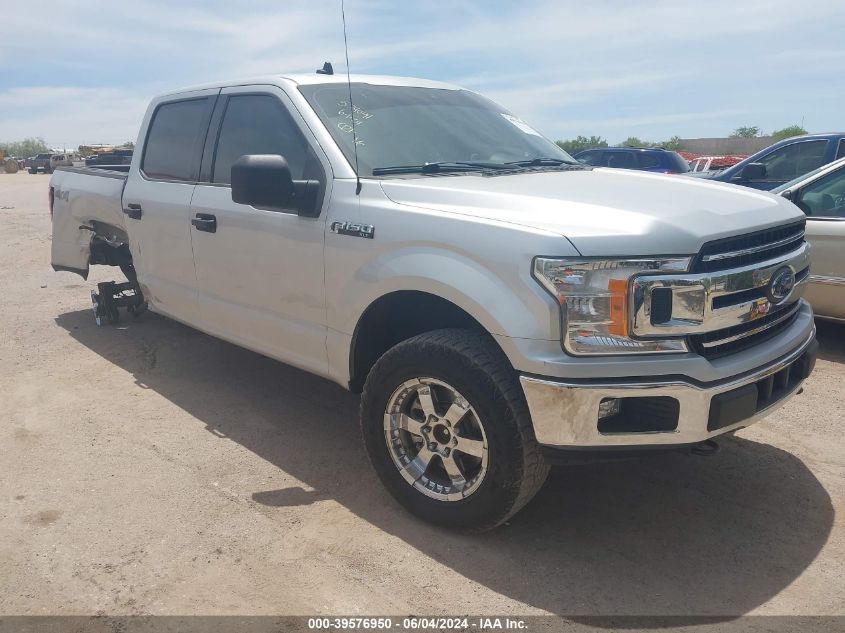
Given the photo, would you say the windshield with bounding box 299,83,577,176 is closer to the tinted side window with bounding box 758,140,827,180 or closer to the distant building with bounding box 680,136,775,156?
the tinted side window with bounding box 758,140,827,180

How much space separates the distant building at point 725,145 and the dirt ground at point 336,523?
51.4 m

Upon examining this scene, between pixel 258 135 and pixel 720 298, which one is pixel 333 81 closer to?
pixel 258 135

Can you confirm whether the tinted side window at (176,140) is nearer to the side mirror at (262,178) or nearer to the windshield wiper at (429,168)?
the side mirror at (262,178)

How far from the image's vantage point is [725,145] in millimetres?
52906

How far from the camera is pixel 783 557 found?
116 inches

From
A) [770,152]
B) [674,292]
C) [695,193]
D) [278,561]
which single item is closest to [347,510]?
[278,561]

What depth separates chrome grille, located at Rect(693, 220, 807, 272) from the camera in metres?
2.64

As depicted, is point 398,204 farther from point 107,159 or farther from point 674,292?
point 107,159

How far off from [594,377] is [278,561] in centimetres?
151

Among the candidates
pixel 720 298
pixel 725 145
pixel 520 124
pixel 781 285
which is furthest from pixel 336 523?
pixel 725 145

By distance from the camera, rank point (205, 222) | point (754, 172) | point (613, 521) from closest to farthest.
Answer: point (613, 521)
point (205, 222)
point (754, 172)

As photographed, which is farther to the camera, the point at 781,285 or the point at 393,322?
the point at 393,322

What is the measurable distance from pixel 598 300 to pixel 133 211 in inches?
149

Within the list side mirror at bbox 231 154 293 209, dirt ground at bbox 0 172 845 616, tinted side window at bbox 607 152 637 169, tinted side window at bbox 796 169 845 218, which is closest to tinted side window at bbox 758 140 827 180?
tinted side window at bbox 796 169 845 218
